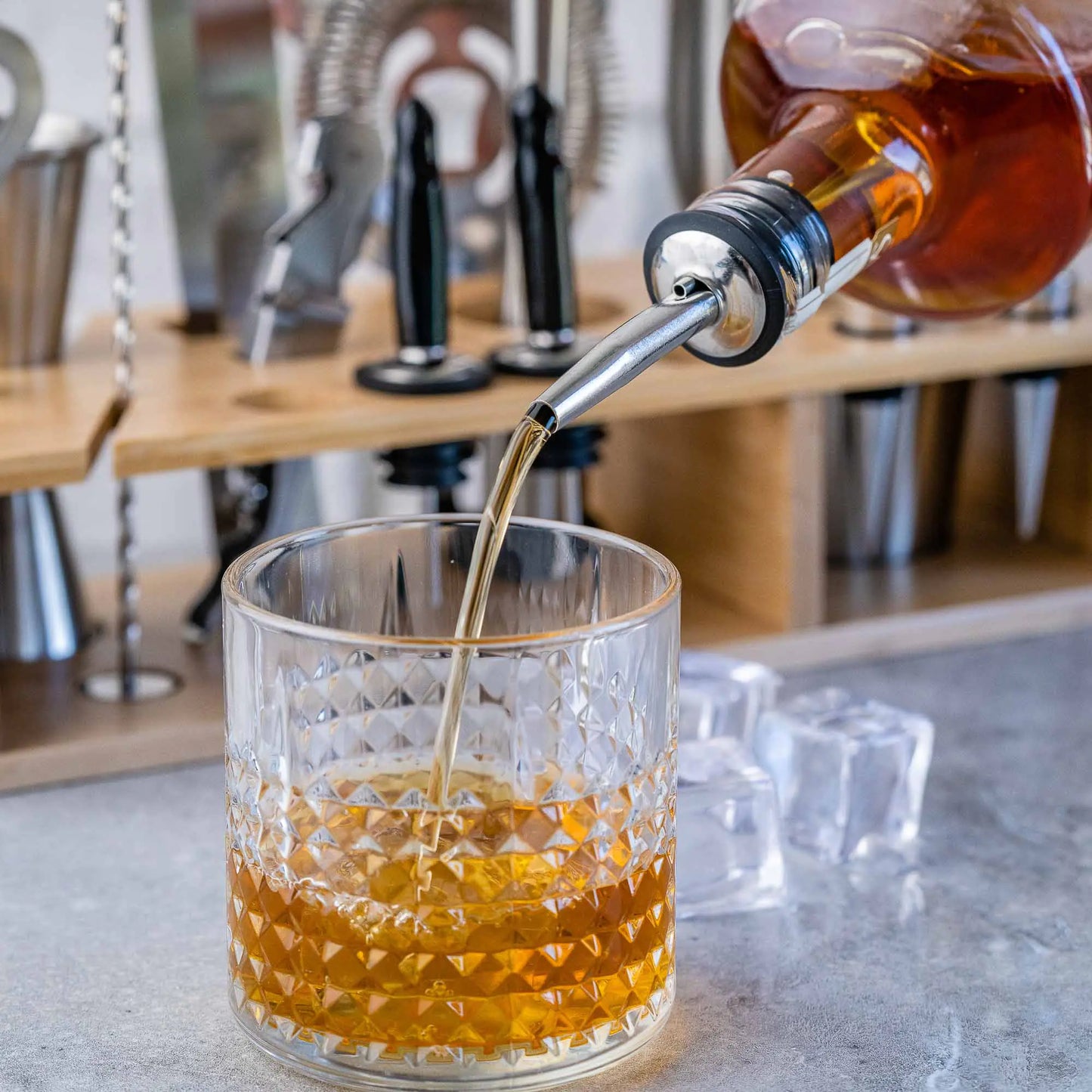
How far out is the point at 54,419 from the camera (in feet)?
2.38

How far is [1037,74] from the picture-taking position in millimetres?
→ 495

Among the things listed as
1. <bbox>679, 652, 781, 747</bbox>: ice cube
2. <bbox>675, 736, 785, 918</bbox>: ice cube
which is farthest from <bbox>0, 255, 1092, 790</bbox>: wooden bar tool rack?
<bbox>675, 736, 785, 918</bbox>: ice cube

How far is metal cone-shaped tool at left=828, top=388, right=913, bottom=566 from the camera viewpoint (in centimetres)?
89

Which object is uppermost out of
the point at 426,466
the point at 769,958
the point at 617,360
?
the point at 617,360

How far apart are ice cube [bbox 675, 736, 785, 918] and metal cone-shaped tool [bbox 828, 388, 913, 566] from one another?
0.34 meters

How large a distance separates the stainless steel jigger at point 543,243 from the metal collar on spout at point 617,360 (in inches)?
11.8

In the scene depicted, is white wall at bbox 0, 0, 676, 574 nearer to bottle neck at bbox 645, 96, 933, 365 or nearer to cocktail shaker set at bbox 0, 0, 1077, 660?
cocktail shaker set at bbox 0, 0, 1077, 660

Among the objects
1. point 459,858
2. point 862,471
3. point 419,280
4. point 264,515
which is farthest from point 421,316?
point 459,858

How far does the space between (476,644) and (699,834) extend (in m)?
0.19

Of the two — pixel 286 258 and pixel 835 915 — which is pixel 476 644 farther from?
pixel 286 258

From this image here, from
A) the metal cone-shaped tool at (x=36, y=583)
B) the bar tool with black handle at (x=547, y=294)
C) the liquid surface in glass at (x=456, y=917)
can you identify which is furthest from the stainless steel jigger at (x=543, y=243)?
the liquid surface in glass at (x=456, y=917)

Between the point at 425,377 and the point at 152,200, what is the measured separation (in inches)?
12.8

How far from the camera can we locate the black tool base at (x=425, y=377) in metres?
0.76

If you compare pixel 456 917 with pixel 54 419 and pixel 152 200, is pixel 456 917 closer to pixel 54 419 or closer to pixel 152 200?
pixel 54 419
